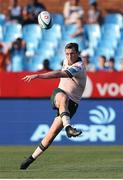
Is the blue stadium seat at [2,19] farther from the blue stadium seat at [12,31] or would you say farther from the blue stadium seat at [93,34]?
the blue stadium seat at [93,34]

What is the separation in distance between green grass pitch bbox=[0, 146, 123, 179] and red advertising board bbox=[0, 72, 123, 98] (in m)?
1.34

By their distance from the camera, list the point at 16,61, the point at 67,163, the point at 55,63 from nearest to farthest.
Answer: the point at 67,163, the point at 16,61, the point at 55,63

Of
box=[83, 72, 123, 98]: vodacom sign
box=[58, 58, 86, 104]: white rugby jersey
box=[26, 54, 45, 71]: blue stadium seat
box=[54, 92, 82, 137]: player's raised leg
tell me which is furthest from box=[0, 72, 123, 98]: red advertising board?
box=[54, 92, 82, 137]: player's raised leg

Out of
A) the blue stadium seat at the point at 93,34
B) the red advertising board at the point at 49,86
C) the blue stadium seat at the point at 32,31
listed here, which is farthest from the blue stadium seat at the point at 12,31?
the red advertising board at the point at 49,86

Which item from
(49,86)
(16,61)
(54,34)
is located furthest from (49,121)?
(54,34)

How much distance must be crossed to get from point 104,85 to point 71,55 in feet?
19.5

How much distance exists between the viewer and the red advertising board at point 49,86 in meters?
15.6

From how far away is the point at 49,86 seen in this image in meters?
15.8

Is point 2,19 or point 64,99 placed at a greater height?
point 64,99

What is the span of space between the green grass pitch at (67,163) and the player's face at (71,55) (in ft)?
5.04

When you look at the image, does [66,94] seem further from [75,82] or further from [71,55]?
[71,55]

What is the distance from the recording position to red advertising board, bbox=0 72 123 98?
15625mm

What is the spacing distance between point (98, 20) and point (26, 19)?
81.3 inches

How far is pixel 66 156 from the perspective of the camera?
12.5 meters
